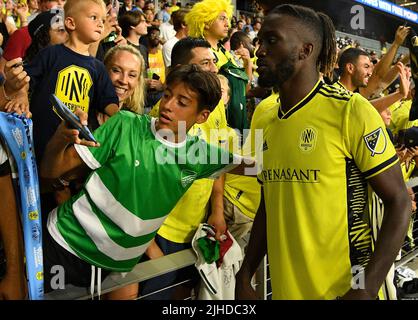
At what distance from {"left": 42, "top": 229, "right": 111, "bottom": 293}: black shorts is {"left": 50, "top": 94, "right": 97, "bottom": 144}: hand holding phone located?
0.47 metres

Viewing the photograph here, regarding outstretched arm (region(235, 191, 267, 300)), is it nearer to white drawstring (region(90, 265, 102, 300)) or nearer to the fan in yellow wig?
white drawstring (region(90, 265, 102, 300))

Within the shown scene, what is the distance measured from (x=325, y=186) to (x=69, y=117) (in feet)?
2.48

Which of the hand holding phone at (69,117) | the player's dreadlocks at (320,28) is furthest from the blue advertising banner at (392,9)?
the hand holding phone at (69,117)

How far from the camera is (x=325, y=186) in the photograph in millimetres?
1399

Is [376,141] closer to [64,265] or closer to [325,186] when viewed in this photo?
[325,186]

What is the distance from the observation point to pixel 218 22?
13.6 feet

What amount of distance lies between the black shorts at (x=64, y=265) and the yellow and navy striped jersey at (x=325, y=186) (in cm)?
73

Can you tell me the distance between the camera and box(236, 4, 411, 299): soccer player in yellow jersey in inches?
52.3

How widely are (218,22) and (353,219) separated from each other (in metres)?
3.04

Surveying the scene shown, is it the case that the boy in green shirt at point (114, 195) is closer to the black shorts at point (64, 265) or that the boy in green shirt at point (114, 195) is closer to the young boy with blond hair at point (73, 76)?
the black shorts at point (64, 265)

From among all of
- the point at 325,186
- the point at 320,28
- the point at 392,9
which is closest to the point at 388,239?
the point at 325,186

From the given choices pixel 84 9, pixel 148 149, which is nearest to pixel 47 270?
pixel 148 149

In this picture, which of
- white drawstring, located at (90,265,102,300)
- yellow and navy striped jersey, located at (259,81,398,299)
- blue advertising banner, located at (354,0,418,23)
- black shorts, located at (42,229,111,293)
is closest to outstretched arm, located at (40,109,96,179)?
black shorts, located at (42,229,111,293)
